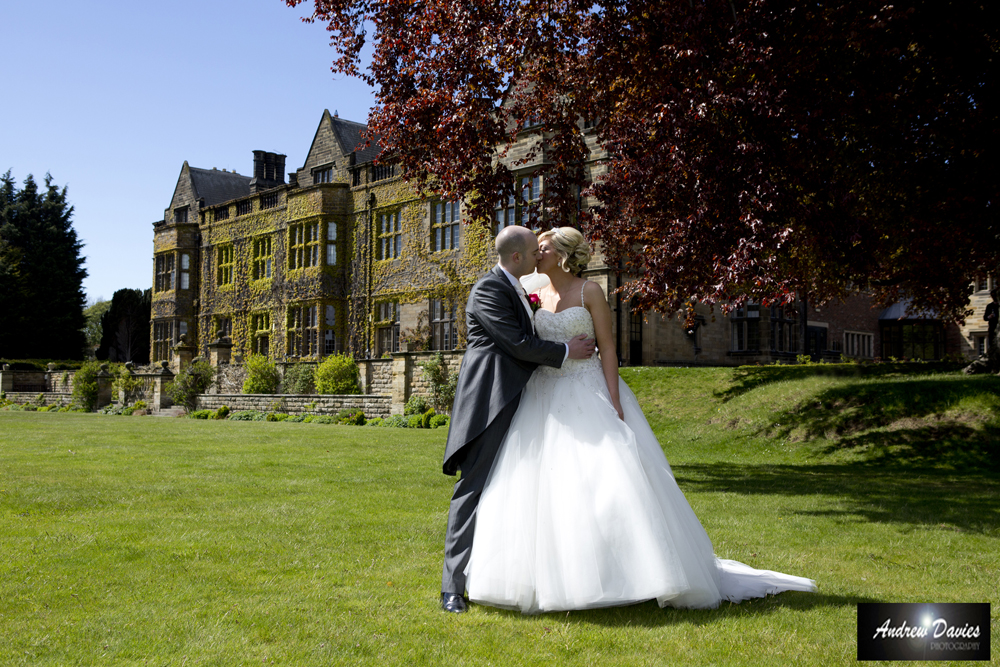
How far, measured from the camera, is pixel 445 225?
89.6 ft

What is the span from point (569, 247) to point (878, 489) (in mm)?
6493

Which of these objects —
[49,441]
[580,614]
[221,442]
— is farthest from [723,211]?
[49,441]

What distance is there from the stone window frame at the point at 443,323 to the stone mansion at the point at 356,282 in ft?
0.19

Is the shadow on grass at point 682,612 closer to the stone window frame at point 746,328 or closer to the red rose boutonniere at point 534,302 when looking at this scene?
the red rose boutonniere at point 534,302

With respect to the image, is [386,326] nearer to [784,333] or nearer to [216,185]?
[784,333]

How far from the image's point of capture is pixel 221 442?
13.6 m

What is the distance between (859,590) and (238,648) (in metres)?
3.46

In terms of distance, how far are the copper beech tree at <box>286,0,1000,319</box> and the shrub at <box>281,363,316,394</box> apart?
18359 millimetres

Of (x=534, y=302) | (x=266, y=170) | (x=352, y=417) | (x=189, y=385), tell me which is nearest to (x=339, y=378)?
(x=352, y=417)

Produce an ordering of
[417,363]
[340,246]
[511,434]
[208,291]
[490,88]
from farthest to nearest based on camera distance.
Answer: [208,291] → [340,246] → [417,363] → [490,88] → [511,434]

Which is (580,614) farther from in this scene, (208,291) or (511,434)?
(208,291)

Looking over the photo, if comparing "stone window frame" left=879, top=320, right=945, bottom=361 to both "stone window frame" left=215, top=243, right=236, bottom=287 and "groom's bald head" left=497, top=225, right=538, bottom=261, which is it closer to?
"stone window frame" left=215, top=243, right=236, bottom=287

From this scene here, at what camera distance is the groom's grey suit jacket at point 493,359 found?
4.39 m

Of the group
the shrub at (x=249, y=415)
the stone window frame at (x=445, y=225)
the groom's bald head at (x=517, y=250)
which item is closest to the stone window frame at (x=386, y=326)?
the stone window frame at (x=445, y=225)
